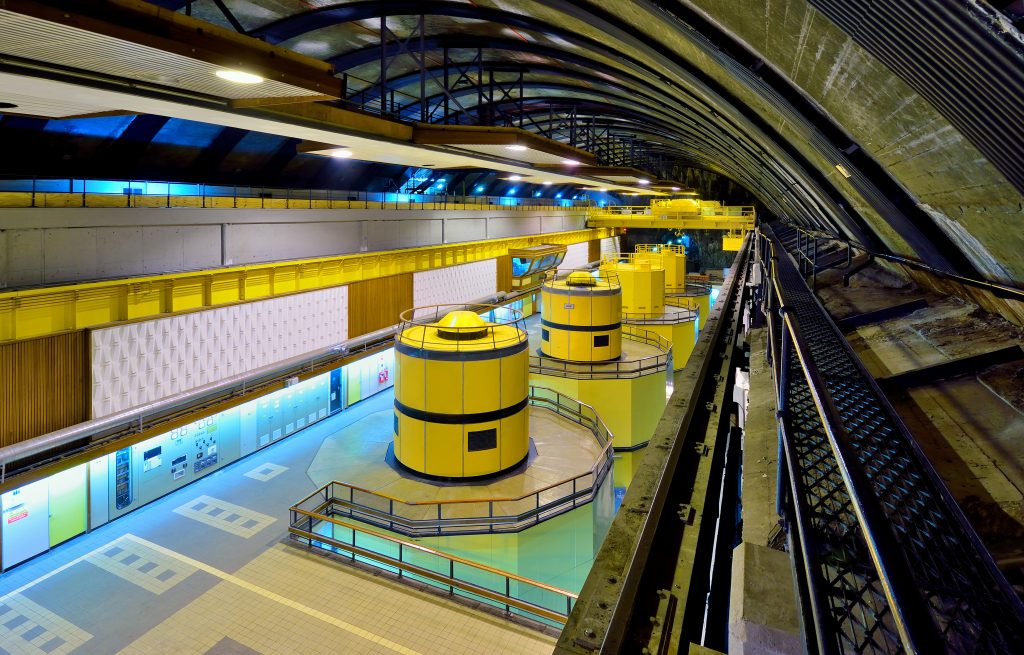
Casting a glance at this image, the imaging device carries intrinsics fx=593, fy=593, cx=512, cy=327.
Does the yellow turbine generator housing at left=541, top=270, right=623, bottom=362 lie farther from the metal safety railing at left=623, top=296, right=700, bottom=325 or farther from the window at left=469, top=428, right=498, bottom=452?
the window at left=469, top=428, right=498, bottom=452

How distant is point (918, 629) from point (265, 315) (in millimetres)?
14859

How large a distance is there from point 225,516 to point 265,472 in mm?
2176

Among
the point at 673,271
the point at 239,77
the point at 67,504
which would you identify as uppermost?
the point at 239,77

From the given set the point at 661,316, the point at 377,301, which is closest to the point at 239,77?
the point at 377,301

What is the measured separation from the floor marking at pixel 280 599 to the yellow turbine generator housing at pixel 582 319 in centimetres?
1200

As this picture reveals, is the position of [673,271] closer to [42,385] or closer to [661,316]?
[661,316]

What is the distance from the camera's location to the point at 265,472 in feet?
44.8

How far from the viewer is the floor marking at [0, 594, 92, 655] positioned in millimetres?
7812

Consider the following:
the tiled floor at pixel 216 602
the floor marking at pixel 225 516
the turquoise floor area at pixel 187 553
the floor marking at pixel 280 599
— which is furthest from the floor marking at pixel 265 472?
the floor marking at pixel 280 599

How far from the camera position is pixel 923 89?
3076 mm

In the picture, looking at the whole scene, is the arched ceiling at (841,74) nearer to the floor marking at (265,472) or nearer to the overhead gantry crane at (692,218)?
the floor marking at (265,472)

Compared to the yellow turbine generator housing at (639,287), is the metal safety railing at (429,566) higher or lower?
lower

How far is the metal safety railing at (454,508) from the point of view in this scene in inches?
370

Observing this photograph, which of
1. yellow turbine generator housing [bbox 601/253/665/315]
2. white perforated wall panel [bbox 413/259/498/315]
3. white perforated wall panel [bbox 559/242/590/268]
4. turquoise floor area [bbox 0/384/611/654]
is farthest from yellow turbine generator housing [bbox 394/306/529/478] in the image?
white perforated wall panel [bbox 559/242/590/268]
